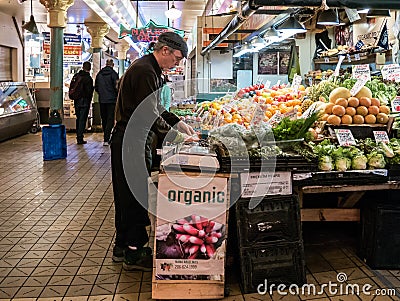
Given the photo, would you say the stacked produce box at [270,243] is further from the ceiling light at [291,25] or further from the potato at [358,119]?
the ceiling light at [291,25]

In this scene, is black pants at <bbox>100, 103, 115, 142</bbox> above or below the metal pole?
below

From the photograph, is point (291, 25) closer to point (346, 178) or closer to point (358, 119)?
point (358, 119)

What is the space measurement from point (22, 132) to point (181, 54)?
969cm

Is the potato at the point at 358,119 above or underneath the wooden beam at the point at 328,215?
above

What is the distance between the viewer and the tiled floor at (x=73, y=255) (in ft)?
10.8

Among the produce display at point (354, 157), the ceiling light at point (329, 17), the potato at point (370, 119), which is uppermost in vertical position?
the ceiling light at point (329, 17)

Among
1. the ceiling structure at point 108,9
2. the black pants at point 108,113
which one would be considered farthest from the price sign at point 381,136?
the ceiling structure at point 108,9

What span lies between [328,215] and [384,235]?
43cm

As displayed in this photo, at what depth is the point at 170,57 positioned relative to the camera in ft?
12.1

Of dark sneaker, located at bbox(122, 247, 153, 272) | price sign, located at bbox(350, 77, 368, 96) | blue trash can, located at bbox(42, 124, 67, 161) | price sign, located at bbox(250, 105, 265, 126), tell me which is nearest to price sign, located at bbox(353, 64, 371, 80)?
price sign, located at bbox(350, 77, 368, 96)

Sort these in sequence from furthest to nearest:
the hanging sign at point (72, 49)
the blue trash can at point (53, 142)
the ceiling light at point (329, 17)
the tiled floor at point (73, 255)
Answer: the hanging sign at point (72, 49) → the blue trash can at point (53, 142) → the ceiling light at point (329, 17) → the tiled floor at point (73, 255)

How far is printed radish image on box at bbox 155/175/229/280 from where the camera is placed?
3.17 m

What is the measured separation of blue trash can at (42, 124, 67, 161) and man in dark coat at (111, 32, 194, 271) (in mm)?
5317

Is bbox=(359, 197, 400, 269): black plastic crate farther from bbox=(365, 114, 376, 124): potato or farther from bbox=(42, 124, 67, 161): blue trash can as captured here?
bbox=(42, 124, 67, 161): blue trash can
